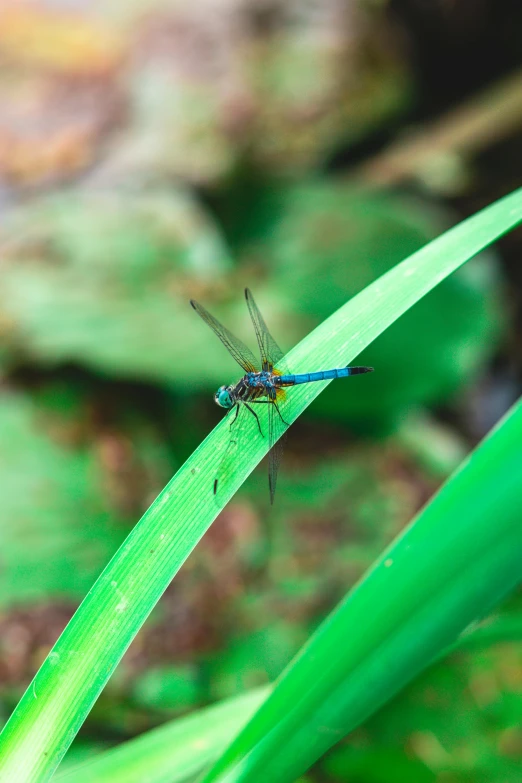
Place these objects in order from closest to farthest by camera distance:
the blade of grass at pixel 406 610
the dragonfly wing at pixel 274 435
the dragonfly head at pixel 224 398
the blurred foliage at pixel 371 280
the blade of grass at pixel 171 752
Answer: the blade of grass at pixel 406 610
the blade of grass at pixel 171 752
the dragonfly wing at pixel 274 435
the dragonfly head at pixel 224 398
the blurred foliage at pixel 371 280

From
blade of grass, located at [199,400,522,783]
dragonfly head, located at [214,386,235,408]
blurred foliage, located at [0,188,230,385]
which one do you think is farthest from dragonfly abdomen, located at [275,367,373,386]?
blurred foliage, located at [0,188,230,385]

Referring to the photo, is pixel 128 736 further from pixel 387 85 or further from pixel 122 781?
pixel 387 85

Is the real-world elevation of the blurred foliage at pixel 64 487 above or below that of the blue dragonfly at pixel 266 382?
above

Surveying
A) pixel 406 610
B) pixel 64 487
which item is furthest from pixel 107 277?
pixel 406 610

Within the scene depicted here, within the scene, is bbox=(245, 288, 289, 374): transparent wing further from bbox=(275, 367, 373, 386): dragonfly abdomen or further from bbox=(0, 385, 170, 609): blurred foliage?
bbox=(0, 385, 170, 609): blurred foliage

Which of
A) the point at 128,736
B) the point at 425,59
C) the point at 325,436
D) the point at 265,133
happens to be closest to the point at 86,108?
the point at 265,133

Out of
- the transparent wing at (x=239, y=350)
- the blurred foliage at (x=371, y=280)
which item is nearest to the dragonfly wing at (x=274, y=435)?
the transparent wing at (x=239, y=350)

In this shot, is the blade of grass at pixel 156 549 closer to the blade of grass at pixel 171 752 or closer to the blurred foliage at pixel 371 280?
the blade of grass at pixel 171 752
